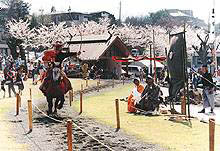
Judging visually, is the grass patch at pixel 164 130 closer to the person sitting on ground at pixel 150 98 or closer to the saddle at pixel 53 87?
the person sitting on ground at pixel 150 98

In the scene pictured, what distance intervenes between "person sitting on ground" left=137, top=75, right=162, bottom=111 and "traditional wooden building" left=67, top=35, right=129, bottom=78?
2302cm

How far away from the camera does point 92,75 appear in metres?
36.7

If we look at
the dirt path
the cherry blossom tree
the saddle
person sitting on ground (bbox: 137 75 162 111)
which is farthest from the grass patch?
the cherry blossom tree

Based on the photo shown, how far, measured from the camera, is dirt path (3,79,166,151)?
892 cm

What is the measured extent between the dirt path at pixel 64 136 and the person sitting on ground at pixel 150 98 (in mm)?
2549

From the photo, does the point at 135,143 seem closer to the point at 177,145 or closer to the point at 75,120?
the point at 177,145

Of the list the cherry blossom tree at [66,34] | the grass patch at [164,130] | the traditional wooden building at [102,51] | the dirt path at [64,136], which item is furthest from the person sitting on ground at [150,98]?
the cherry blossom tree at [66,34]

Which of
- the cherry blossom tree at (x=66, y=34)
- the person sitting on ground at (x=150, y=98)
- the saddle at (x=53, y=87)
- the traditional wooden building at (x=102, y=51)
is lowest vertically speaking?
the person sitting on ground at (x=150, y=98)

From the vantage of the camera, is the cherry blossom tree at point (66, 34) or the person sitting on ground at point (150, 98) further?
the cherry blossom tree at point (66, 34)

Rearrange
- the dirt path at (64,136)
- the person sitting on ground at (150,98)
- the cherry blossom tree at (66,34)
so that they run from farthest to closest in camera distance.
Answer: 1. the cherry blossom tree at (66,34)
2. the person sitting on ground at (150,98)
3. the dirt path at (64,136)

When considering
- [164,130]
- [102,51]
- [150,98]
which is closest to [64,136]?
[164,130]

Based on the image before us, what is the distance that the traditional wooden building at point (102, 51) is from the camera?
3825 cm

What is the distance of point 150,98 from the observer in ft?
46.4

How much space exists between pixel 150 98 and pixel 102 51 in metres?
24.0
